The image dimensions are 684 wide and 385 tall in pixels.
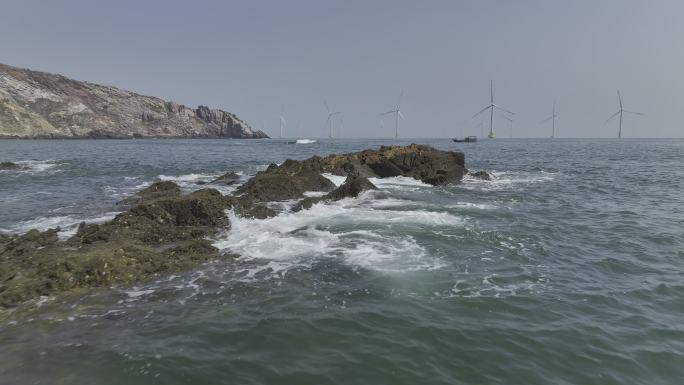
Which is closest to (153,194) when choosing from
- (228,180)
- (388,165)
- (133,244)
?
(228,180)

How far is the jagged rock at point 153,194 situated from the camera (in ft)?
60.5

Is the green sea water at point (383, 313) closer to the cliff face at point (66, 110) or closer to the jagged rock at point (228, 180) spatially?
the jagged rock at point (228, 180)

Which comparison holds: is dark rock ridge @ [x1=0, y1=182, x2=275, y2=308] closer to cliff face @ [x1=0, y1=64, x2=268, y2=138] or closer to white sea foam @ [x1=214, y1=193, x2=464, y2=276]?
white sea foam @ [x1=214, y1=193, x2=464, y2=276]

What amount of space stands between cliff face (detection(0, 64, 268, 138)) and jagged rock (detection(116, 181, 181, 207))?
120394 millimetres

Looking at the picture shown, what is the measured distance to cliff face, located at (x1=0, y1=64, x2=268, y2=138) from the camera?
122000 millimetres

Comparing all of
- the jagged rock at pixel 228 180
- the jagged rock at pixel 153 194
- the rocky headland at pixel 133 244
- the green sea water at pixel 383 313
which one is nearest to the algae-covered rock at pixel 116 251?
the rocky headland at pixel 133 244

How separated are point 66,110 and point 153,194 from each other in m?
157

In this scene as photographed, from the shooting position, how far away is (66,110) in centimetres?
14800

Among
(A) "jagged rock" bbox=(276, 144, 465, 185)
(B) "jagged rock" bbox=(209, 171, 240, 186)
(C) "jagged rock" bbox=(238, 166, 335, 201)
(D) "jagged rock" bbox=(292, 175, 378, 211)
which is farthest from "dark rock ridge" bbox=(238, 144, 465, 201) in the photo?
(D) "jagged rock" bbox=(292, 175, 378, 211)

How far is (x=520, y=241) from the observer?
13211 millimetres

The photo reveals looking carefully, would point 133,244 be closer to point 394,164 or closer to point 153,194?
point 153,194

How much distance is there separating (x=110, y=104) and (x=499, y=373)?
20735 centimetres

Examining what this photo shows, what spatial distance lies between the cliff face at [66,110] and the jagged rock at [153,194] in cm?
12039

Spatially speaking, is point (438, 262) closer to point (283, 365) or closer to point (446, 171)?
point (283, 365)
